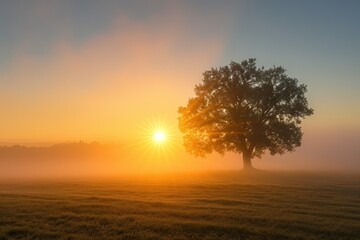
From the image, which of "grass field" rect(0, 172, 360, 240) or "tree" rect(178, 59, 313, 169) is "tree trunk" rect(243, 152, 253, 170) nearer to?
"tree" rect(178, 59, 313, 169)

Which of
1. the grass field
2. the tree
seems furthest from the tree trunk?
the grass field

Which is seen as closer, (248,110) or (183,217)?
(183,217)

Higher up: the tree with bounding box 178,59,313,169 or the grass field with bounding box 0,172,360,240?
the tree with bounding box 178,59,313,169

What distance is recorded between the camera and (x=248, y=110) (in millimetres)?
56781

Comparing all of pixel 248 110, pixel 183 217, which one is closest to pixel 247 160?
pixel 248 110

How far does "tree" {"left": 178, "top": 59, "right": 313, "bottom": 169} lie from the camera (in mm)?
56438

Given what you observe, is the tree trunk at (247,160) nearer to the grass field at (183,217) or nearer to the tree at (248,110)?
the tree at (248,110)

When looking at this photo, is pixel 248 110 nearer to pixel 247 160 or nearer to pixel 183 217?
pixel 247 160

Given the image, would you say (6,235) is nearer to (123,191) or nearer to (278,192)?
(123,191)

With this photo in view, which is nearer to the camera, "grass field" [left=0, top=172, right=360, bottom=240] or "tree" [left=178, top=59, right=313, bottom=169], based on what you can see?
"grass field" [left=0, top=172, right=360, bottom=240]

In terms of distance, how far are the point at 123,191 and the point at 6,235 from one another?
45.5 ft

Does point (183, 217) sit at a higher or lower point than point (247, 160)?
lower

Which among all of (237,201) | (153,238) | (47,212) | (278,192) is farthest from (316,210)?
(47,212)

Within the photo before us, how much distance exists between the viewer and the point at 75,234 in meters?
16.1
